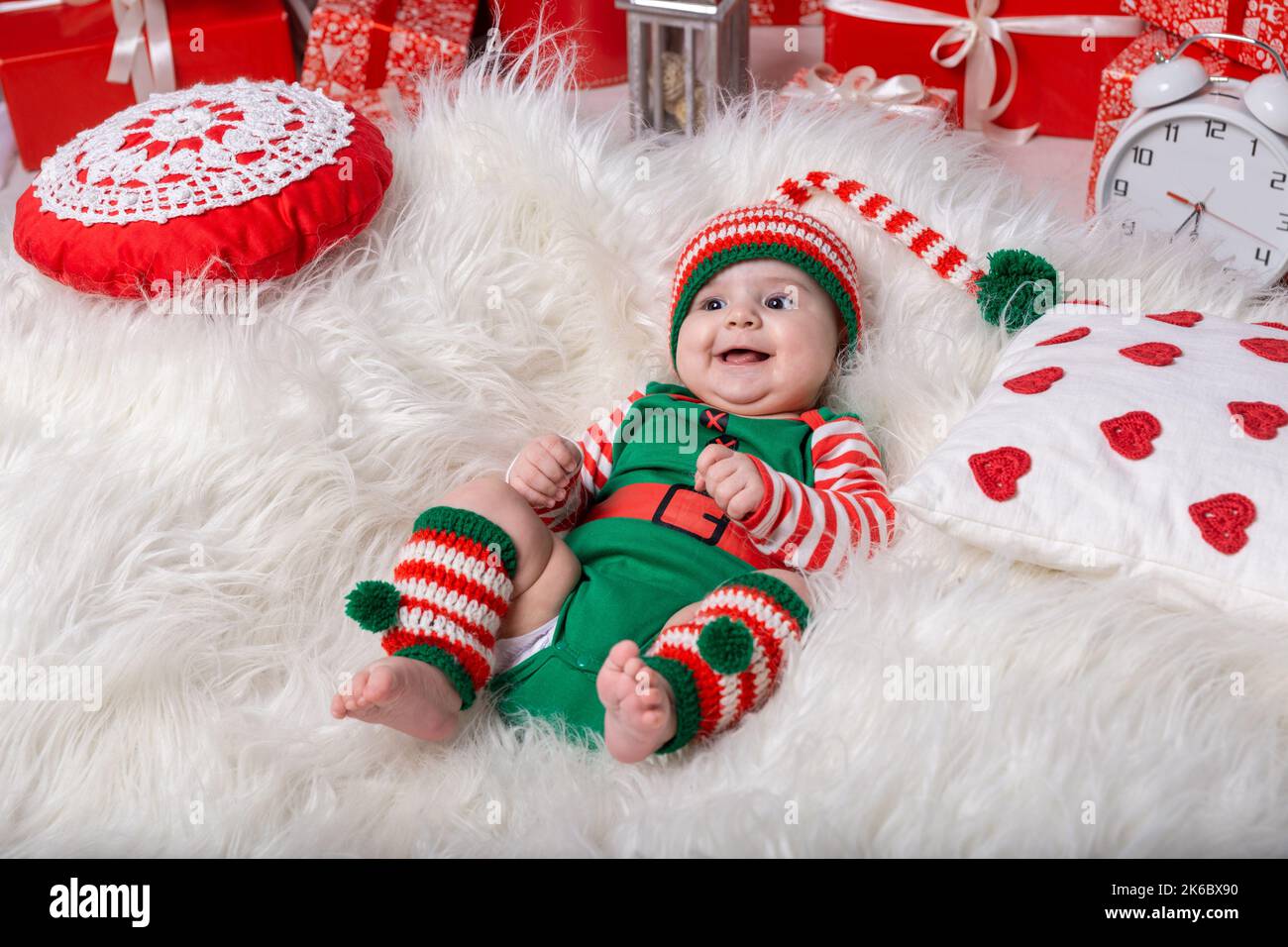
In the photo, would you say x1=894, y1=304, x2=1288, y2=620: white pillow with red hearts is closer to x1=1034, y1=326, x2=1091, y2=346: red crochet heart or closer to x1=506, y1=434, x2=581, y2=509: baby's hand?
x1=1034, y1=326, x2=1091, y2=346: red crochet heart

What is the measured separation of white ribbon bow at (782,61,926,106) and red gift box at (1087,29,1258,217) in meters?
0.27

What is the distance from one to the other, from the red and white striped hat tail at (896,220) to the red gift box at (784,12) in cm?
98

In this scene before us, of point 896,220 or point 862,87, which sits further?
point 862,87

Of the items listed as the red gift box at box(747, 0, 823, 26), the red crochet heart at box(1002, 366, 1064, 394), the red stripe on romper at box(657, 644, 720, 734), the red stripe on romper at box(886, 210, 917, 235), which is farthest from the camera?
the red gift box at box(747, 0, 823, 26)

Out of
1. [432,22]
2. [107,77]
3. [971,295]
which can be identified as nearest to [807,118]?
[971,295]

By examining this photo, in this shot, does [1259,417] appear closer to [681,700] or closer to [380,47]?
[681,700]

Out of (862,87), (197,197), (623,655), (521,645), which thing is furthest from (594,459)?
(862,87)

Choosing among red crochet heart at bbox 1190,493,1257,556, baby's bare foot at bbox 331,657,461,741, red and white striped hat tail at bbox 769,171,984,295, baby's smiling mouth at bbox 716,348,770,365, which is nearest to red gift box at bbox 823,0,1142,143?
red and white striped hat tail at bbox 769,171,984,295

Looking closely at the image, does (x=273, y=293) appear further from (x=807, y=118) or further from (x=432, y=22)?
(x=432, y=22)

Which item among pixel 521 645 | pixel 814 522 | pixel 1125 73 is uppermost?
pixel 1125 73

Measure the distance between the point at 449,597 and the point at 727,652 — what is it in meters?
0.25

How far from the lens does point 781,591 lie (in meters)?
0.92

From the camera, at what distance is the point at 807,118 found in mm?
1363

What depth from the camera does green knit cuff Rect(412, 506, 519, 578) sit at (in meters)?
0.97
